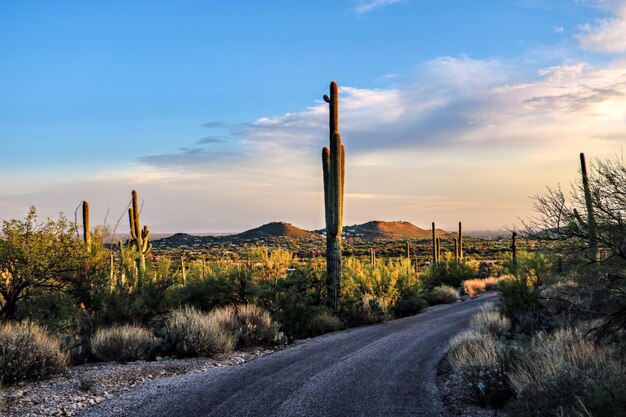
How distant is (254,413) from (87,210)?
18.5 m

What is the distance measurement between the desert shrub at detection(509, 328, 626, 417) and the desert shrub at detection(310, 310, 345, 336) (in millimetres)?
8414

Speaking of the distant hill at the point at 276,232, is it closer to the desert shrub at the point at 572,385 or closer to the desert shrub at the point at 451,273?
the desert shrub at the point at 451,273

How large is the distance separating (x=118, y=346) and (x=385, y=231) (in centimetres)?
A: 14472

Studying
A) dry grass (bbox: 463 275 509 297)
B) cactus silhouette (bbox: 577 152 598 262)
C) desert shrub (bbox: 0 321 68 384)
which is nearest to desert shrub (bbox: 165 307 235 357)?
desert shrub (bbox: 0 321 68 384)

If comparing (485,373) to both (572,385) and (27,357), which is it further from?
(27,357)

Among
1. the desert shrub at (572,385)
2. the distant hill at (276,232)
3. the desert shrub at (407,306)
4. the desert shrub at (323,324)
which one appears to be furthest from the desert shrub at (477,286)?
the distant hill at (276,232)

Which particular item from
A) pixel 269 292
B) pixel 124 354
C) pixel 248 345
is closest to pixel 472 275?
pixel 269 292

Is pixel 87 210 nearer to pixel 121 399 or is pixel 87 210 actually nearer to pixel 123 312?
pixel 123 312

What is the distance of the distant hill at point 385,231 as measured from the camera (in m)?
148

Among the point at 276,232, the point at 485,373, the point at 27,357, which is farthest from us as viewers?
the point at 276,232

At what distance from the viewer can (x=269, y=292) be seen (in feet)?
58.5

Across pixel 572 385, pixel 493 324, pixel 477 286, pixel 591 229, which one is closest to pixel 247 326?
pixel 493 324

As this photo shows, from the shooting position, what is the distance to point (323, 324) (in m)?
17.1

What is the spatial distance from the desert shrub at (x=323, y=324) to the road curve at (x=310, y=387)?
2945mm
